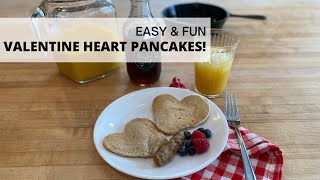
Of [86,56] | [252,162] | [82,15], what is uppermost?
[82,15]

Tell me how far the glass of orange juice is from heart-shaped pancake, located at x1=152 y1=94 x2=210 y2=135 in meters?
0.09

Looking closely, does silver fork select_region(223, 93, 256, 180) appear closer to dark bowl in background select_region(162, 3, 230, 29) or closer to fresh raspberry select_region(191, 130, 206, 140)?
fresh raspberry select_region(191, 130, 206, 140)

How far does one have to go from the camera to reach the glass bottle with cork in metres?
0.87

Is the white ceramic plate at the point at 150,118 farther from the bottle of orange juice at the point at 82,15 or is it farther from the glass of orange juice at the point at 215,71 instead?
the bottle of orange juice at the point at 82,15

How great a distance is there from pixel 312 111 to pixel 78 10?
2.27 ft

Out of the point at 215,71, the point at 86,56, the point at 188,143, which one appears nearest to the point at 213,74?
the point at 215,71

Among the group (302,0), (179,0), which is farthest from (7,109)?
(302,0)

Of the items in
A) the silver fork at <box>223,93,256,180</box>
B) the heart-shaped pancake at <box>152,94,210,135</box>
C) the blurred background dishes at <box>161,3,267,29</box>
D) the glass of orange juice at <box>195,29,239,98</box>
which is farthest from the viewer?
the blurred background dishes at <box>161,3,267,29</box>

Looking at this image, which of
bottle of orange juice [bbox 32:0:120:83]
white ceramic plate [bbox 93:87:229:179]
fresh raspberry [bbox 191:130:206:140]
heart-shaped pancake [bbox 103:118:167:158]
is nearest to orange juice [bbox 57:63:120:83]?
bottle of orange juice [bbox 32:0:120:83]

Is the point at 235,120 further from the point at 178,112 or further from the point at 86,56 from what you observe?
the point at 86,56

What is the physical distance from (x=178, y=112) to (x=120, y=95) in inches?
8.2

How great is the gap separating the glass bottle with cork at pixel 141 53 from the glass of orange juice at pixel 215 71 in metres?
0.13

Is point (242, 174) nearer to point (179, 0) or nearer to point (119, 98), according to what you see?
point (119, 98)

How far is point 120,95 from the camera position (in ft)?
2.97
